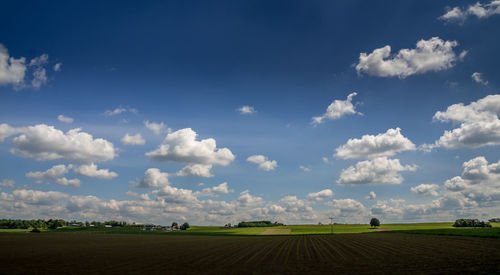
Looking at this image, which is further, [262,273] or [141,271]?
[141,271]

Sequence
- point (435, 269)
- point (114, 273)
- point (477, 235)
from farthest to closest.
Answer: point (477, 235) → point (114, 273) → point (435, 269)

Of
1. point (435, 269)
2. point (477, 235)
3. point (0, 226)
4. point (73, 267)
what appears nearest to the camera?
point (435, 269)

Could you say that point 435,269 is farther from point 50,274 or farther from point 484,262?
point 50,274

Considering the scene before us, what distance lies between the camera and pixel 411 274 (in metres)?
22.8

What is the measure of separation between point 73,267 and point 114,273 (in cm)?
727

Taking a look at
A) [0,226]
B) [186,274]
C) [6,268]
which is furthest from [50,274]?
[0,226]

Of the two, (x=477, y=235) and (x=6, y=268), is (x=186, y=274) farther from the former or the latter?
(x=477, y=235)

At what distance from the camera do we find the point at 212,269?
28469 mm

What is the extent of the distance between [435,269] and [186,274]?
65.8ft

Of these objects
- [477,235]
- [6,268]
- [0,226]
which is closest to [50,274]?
[6,268]

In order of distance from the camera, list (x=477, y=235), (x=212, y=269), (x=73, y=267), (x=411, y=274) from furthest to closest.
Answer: (x=477, y=235) < (x=73, y=267) < (x=212, y=269) < (x=411, y=274)

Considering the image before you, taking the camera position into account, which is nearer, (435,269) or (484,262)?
(435,269)

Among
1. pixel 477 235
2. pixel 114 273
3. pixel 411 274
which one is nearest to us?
pixel 411 274

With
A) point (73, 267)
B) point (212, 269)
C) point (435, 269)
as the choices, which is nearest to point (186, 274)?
point (212, 269)
